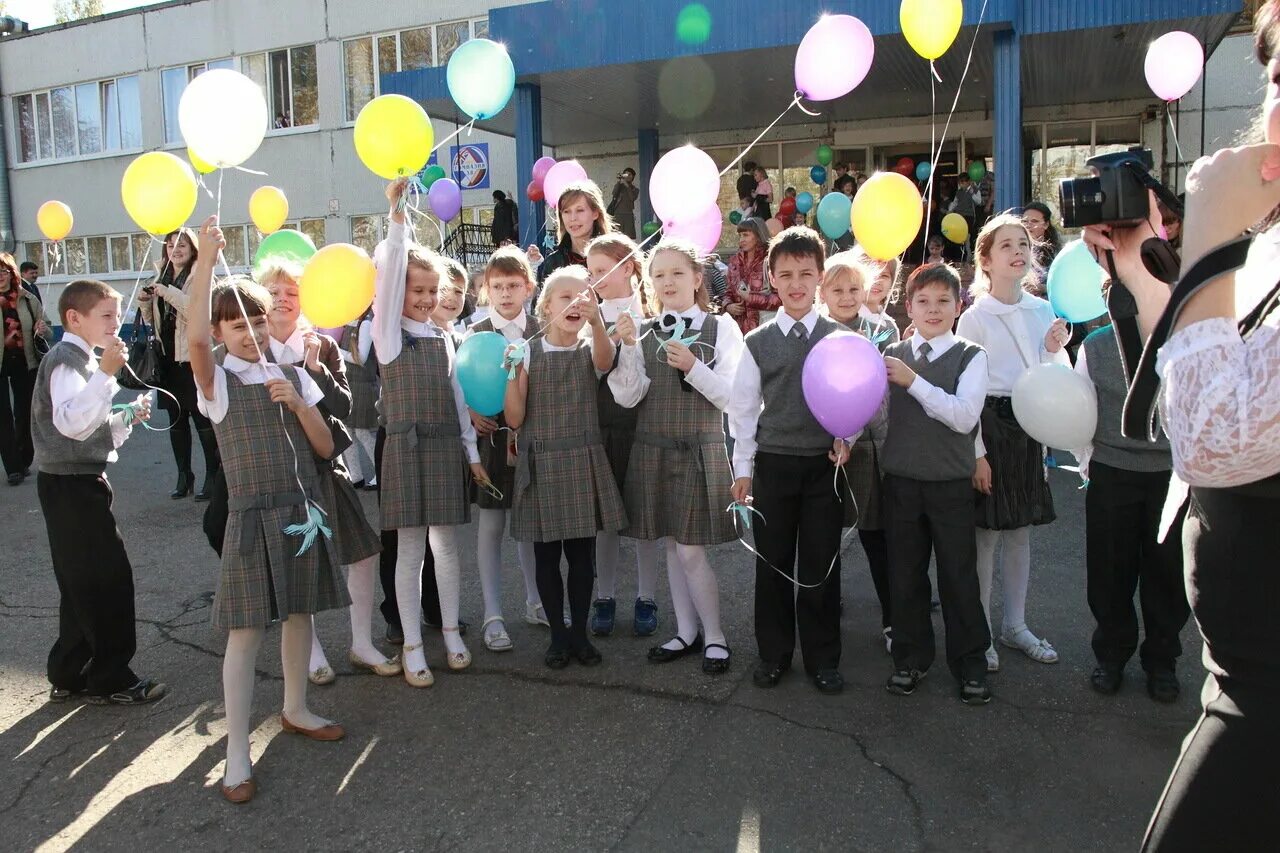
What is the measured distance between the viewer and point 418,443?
3996mm

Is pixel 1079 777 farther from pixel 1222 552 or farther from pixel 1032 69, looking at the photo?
pixel 1032 69

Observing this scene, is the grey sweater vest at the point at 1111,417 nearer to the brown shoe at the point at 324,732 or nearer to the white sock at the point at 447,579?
the white sock at the point at 447,579

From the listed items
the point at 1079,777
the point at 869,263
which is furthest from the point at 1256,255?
the point at 869,263

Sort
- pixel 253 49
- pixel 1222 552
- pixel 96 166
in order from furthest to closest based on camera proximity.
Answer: pixel 96 166
pixel 253 49
pixel 1222 552

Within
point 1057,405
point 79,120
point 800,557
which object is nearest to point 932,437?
point 1057,405

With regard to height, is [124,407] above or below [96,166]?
below

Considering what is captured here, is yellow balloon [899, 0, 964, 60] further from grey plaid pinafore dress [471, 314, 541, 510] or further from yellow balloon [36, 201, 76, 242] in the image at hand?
yellow balloon [36, 201, 76, 242]

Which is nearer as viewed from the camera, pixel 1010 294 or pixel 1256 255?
pixel 1256 255

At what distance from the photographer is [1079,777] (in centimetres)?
301

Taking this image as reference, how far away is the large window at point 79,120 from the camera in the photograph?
72.3ft

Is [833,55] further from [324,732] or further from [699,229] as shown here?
[324,732]

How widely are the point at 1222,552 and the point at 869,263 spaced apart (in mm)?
3037

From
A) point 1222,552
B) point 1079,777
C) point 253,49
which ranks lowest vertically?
point 1079,777

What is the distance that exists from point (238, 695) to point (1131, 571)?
3283 millimetres
